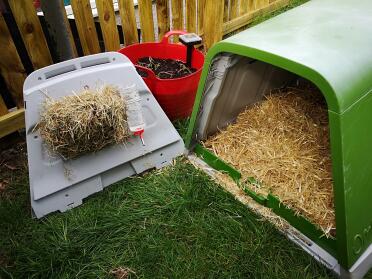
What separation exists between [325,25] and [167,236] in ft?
4.64

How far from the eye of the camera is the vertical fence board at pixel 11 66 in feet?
7.24

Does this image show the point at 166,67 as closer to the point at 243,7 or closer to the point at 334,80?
the point at 334,80

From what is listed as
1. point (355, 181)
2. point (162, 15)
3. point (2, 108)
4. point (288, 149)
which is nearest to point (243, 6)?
point (162, 15)

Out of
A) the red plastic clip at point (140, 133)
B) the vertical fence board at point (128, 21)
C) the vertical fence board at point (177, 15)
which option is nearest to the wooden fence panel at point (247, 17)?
the vertical fence board at point (177, 15)

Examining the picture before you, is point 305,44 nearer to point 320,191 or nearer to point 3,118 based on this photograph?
point 320,191

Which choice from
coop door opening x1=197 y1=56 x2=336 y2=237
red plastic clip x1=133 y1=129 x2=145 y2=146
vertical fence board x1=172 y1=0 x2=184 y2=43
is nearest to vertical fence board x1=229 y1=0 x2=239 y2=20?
vertical fence board x1=172 y1=0 x2=184 y2=43

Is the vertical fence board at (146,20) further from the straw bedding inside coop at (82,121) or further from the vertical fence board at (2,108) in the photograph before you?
the vertical fence board at (2,108)

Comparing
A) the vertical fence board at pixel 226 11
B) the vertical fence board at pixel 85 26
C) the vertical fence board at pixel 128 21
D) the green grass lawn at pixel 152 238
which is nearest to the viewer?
the green grass lawn at pixel 152 238

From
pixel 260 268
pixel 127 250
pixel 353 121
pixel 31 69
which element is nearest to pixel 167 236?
A: pixel 127 250

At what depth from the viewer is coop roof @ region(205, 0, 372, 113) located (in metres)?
1.38

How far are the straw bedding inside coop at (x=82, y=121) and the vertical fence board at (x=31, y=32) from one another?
28.2 inches

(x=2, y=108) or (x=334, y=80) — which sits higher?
(x=334, y=80)

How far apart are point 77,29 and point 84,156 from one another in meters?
1.08

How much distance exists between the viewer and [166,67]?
8.60 ft
